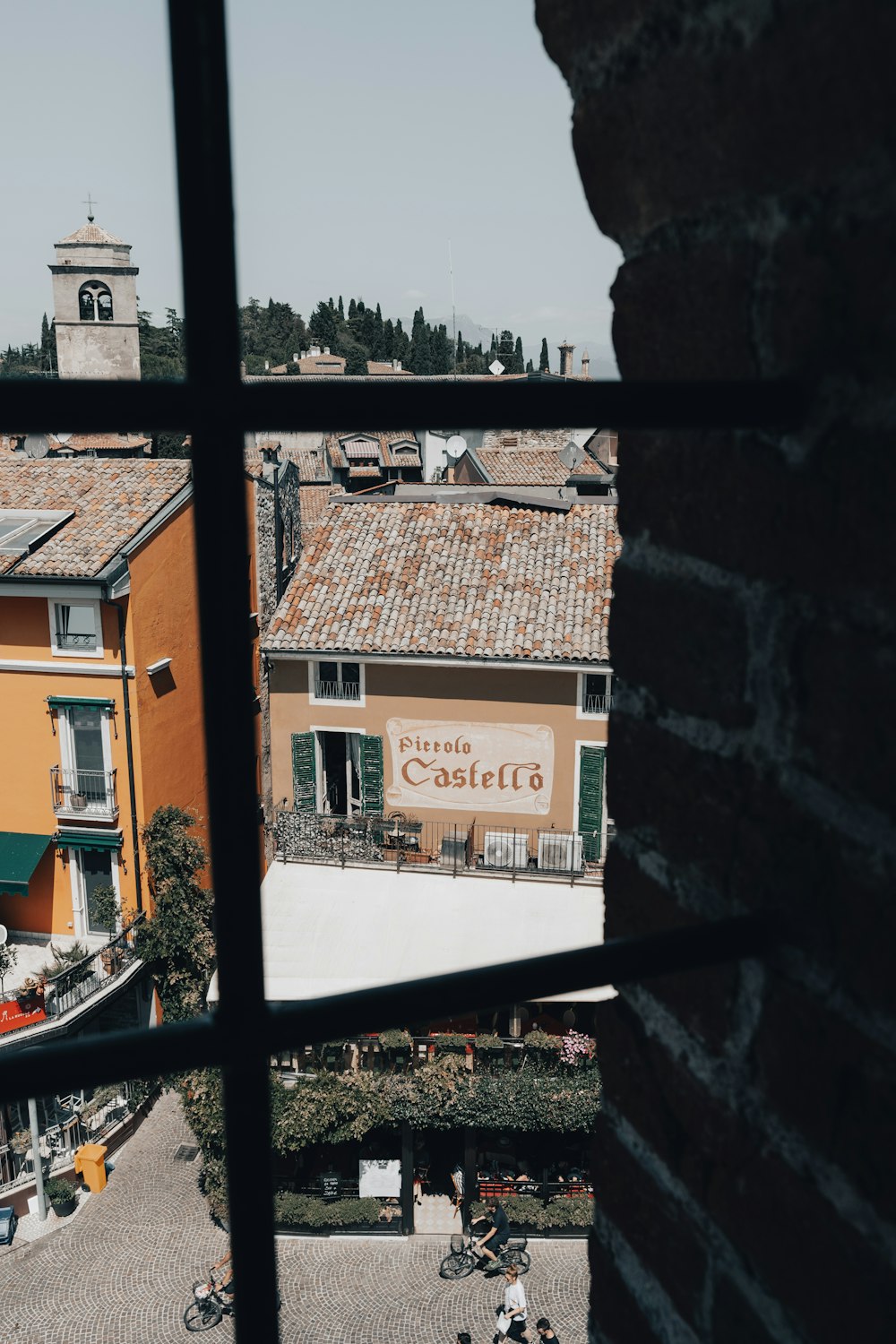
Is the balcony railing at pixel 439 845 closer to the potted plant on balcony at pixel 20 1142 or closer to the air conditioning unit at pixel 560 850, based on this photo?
the air conditioning unit at pixel 560 850

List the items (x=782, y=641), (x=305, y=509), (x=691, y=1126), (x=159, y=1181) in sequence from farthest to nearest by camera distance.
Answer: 1. (x=305, y=509)
2. (x=159, y=1181)
3. (x=691, y=1126)
4. (x=782, y=641)

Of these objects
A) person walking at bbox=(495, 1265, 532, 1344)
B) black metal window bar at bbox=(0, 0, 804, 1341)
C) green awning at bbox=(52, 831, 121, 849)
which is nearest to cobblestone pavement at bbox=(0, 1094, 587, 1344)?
person walking at bbox=(495, 1265, 532, 1344)

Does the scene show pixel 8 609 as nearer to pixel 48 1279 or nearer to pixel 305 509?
pixel 48 1279

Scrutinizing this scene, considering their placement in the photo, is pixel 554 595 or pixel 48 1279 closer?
pixel 48 1279

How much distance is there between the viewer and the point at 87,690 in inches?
548

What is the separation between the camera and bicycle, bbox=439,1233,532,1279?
12.0m

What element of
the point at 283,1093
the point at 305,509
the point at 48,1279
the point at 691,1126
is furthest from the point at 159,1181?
the point at 305,509

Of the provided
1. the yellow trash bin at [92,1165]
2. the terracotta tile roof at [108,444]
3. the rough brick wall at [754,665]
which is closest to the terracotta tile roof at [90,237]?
the terracotta tile roof at [108,444]

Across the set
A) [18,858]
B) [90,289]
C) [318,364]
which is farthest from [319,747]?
[318,364]

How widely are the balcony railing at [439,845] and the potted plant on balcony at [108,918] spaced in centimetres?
238

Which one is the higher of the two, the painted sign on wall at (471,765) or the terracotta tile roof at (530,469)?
the terracotta tile roof at (530,469)

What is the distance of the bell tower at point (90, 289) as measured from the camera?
97.4 feet

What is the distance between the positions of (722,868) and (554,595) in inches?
538

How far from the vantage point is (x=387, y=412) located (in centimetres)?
76
